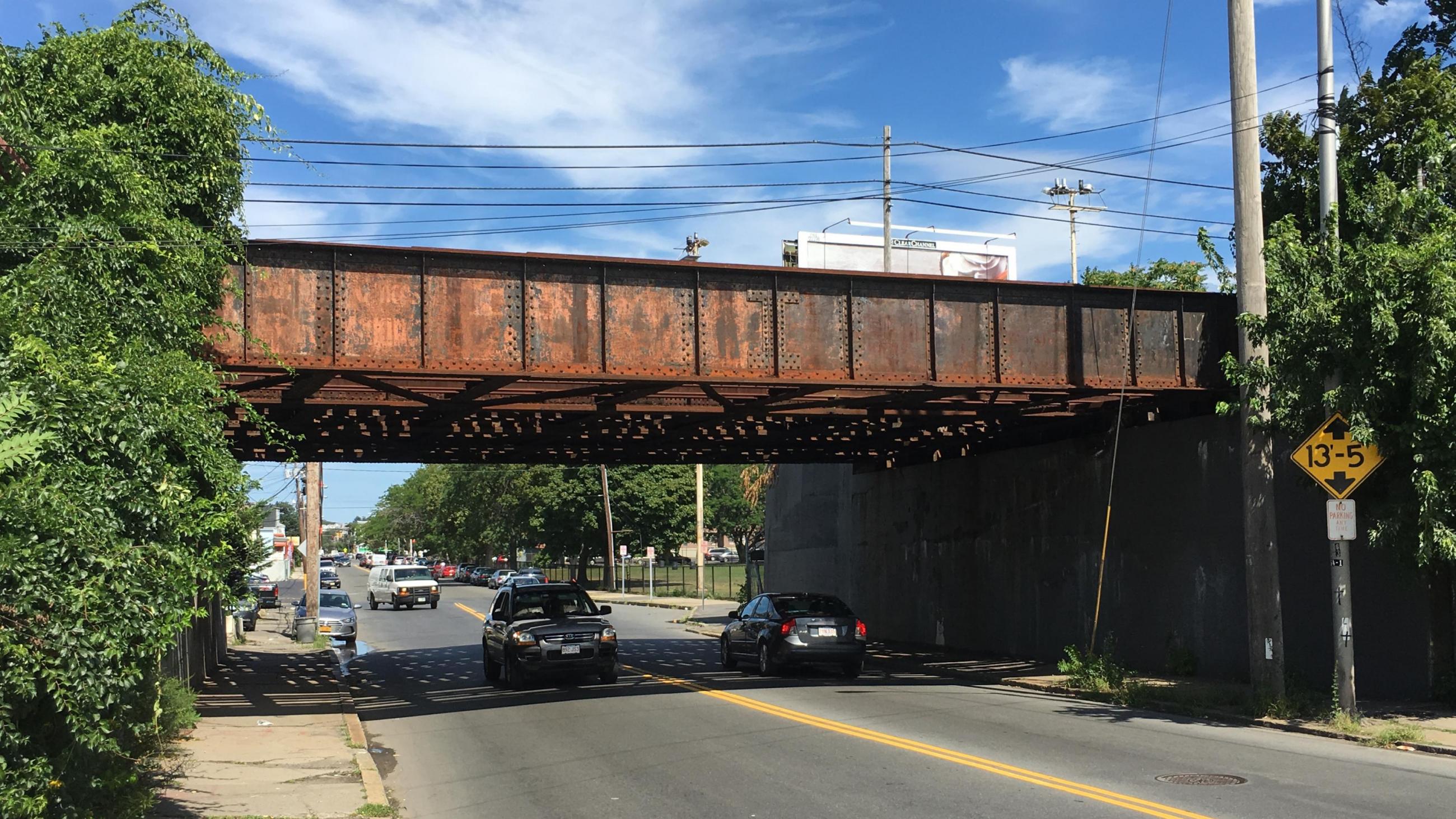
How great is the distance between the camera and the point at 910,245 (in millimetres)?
44125

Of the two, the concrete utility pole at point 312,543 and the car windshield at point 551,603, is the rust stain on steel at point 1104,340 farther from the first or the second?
the concrete utility pole at point 312,543

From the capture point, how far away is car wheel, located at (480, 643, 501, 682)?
21.9 m

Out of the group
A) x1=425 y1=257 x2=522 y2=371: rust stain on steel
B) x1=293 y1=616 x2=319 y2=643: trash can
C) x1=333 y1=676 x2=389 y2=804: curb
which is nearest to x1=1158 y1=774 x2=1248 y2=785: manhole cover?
x1=333 y1=676 x2=389 y2=804: curb

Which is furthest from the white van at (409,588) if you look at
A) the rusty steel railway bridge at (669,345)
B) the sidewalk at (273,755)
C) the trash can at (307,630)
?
the rusty steel railway bridge at (669,345)

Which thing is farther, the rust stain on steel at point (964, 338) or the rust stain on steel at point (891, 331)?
the rust stain on steel at point (964, 338)

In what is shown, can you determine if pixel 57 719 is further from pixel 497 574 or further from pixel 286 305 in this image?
pixel 497 574

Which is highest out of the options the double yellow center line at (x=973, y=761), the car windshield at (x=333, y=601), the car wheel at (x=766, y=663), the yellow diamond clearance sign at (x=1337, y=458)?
the yellow diamond clearance sign at (x=1337, y=458)

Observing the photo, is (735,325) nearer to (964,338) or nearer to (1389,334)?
(964,338)

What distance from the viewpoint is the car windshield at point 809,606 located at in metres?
21.4

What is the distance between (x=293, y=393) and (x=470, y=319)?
3053mm

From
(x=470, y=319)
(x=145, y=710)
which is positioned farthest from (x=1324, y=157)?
(x=145, y=710)

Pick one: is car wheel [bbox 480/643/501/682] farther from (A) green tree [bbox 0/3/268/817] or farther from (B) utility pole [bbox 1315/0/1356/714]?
(B) utility pole [bbox 1315/0/1356/714]

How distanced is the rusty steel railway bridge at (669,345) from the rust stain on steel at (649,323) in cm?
2

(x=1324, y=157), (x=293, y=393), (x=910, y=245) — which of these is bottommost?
(x=293, y=393)
